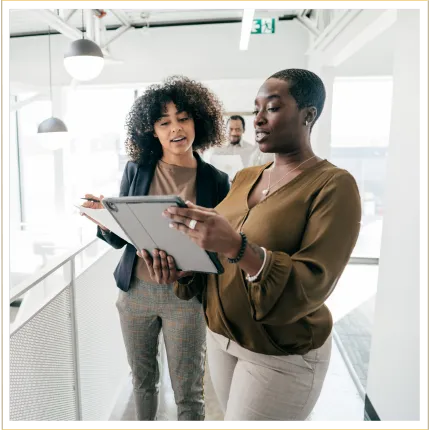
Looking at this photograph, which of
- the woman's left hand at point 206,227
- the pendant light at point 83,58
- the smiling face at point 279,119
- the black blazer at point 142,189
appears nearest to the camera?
the woman's left hand at point 206,227

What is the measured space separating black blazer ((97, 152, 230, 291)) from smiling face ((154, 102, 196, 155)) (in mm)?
93

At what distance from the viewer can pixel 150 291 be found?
4.68 ft

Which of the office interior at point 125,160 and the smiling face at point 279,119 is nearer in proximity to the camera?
the smiling face at point 279,119

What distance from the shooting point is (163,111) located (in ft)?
4.91

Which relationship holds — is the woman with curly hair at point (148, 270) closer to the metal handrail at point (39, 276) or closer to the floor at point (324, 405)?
the metal handrail at point (39, 276)

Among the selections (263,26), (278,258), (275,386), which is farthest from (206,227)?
(263,26)

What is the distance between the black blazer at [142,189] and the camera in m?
1.42

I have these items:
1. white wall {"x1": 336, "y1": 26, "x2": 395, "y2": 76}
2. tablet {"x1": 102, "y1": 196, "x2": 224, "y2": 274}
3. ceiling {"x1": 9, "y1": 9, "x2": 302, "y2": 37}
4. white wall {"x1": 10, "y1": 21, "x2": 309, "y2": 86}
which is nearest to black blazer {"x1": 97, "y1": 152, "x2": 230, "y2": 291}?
tablet {"x1": 102, "y1": 196, "x2": 224, "y2": 274}

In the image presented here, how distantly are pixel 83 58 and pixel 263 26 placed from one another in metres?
1.94

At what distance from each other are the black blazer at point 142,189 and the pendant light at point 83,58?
1632 millimetres

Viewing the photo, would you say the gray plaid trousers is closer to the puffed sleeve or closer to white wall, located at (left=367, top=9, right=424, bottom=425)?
the puffed sleeve

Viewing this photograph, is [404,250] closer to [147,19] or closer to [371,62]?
[371,62]

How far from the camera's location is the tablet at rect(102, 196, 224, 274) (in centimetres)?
85

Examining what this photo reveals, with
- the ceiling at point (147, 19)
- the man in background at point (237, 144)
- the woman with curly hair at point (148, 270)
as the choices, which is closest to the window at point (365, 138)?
the ceiling at point (147, 19)
